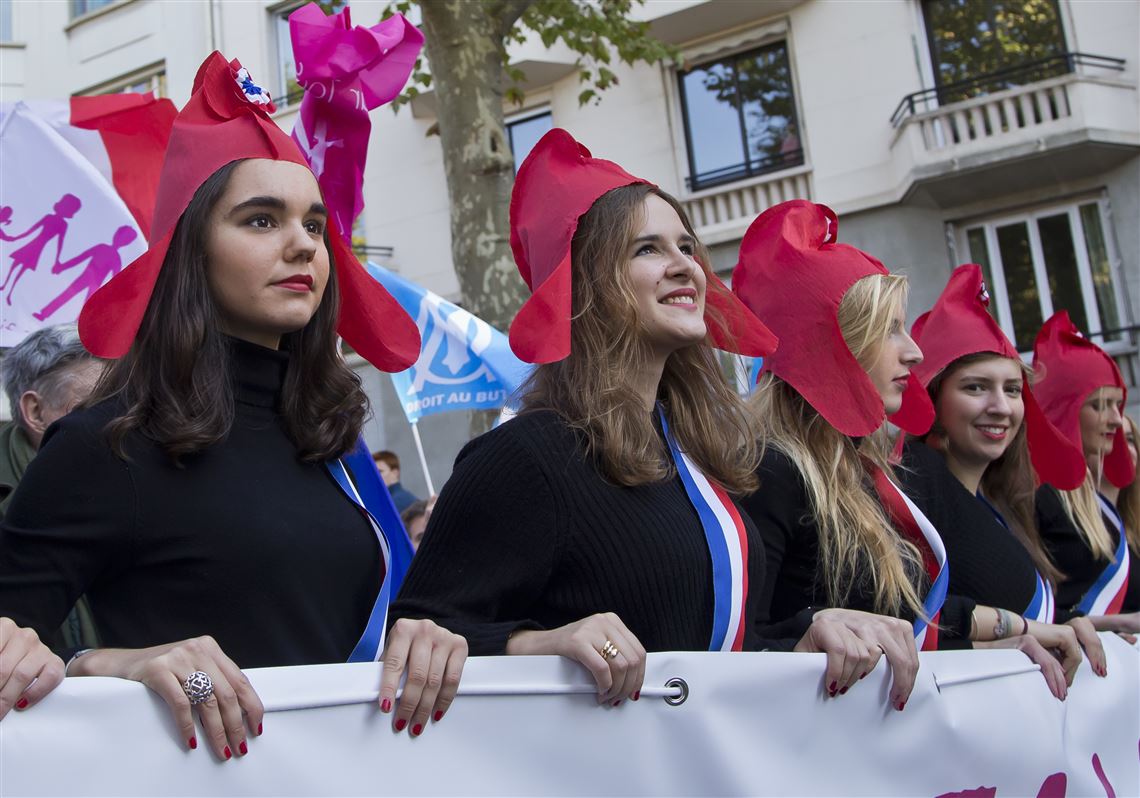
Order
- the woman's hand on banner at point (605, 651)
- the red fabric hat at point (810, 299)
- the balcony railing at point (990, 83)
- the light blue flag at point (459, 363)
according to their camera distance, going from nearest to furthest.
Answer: the woman's hand on banner at point (605, 651)
the red fabric hat at point (810, 299)
the light blue flag at point (459, 363)
the balcony railing at point (990, 83)

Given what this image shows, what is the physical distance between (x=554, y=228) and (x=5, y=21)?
20.7 m

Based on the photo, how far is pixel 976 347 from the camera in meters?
4.01

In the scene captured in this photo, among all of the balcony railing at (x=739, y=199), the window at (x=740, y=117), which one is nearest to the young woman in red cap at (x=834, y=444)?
the balcony railing at (x=739, y=199)

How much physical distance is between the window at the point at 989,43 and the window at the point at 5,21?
46.5 ft

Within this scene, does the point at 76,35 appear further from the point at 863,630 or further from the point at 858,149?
the point at 863,630

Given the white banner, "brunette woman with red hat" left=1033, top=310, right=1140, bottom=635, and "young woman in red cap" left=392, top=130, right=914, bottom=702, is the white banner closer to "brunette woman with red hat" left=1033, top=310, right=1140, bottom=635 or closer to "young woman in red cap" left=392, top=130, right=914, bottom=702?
"young woman in red cap" left=392, top=130, right=914, bottom=702

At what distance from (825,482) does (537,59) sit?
13825 millimetres

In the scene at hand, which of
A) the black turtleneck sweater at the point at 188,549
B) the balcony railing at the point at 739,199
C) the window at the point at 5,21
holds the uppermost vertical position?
the window at the point at 5,21

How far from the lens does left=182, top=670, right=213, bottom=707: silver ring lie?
61.2 inches

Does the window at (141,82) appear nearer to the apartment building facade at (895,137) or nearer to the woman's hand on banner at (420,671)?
the apartment building facade at (895,137)

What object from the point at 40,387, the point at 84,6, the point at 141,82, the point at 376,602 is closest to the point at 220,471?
the point at 376,602

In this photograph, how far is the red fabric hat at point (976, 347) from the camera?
4043 millimetres

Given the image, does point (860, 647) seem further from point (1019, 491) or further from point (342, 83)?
point (1019, 491)

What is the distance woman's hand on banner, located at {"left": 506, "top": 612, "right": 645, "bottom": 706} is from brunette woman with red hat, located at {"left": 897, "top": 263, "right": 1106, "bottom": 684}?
4.84 ft
